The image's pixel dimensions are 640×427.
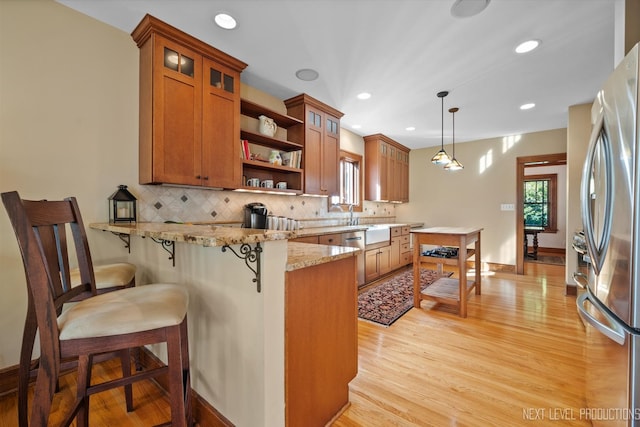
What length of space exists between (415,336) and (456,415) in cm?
94

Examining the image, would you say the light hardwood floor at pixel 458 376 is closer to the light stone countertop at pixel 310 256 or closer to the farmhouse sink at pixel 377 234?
the light stone countertop at pixel 310 256

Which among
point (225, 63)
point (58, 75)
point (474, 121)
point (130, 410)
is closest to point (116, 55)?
point (58, 75)

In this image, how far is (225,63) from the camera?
→ 2393mm

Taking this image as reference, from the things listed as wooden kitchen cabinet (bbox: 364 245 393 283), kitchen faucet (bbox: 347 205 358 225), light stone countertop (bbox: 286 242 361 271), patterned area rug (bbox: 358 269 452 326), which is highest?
kitchen faucet (bbox: 347 205 358 225)

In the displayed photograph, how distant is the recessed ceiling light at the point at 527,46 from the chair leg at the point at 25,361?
3.75m

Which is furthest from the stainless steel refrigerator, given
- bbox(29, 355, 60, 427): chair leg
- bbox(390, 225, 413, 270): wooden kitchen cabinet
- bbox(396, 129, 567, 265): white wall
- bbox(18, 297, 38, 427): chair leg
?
bbox(396, 129, 567, 265): white wall

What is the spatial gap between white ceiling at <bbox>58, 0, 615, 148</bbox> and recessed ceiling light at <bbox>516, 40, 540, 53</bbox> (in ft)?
0.16

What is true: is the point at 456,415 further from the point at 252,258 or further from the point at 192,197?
the point at 192,197

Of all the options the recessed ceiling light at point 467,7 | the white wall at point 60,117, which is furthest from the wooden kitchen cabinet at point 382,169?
the white wall at point 60,117

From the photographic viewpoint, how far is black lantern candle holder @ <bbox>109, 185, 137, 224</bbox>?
6.55 ft

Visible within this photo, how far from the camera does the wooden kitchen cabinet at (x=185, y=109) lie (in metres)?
2.01

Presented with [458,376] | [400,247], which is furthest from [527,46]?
[400,247]

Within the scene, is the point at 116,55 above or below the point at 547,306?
above

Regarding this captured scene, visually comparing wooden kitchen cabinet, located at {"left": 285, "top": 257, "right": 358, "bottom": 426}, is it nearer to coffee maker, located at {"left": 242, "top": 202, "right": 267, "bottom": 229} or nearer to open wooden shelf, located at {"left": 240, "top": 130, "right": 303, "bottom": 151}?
coffee maker, located at {"left": 242, "top": 202, "right": 267, "bottom": 229}
